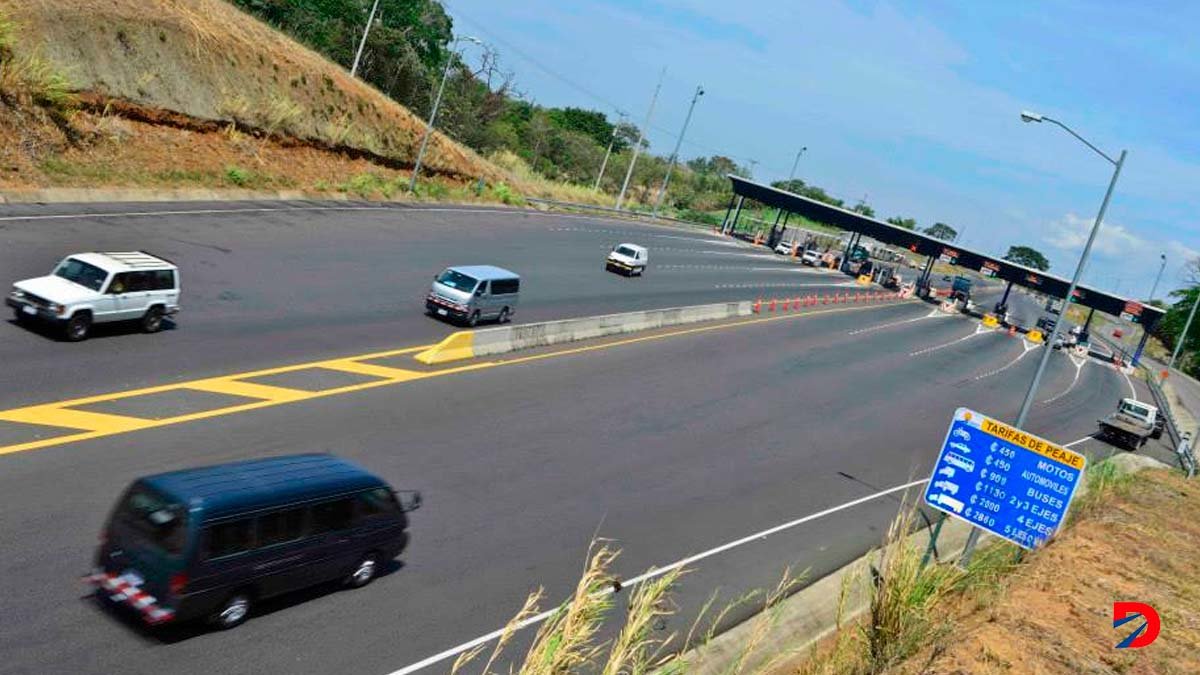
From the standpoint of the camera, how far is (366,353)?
83.4ft

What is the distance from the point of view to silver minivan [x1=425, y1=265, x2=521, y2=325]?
101 feet

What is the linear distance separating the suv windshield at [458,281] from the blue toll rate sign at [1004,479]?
1944cm

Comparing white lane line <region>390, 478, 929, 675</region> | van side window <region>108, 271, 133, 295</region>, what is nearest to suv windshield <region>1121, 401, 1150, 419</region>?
white lane line <region>390, 478, 929, 675</region>

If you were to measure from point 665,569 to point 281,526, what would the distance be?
7.05 m

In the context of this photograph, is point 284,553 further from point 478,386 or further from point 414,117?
point 414,117

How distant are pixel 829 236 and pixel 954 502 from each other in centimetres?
15073

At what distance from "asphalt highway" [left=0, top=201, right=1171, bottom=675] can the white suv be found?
0.57m

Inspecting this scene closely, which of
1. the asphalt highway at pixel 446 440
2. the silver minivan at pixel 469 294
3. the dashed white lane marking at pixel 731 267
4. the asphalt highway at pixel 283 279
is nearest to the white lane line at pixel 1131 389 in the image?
the asphalt highway at pixel 446 440

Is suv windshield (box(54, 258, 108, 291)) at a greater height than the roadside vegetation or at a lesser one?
lesser

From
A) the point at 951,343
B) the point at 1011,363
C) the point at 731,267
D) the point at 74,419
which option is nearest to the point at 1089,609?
the point at 74,419

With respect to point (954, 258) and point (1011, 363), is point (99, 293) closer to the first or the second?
point (1011, 363)

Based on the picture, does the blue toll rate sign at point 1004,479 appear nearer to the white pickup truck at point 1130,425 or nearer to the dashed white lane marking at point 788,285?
the white pickup truck at point 1130,425

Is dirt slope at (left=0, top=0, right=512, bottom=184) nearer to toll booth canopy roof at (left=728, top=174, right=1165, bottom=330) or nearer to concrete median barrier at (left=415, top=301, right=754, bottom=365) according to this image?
concrete median barrier at (left=415, top=301, right=754, bottom=365)

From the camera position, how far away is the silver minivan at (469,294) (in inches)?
1208
